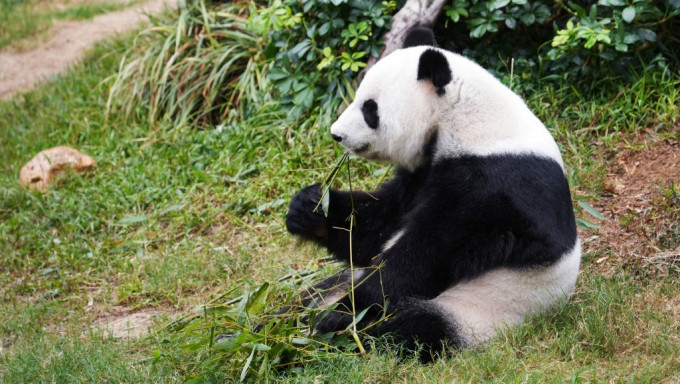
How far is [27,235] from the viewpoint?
6316 mm

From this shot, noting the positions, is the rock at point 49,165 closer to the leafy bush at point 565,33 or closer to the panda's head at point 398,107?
the leafy bush at point 565,33

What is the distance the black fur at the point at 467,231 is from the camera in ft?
11.4

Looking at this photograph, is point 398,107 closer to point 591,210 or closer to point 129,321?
point 591,210

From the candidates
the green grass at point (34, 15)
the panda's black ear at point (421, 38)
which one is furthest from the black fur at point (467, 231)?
the green grass at point (34, 15)

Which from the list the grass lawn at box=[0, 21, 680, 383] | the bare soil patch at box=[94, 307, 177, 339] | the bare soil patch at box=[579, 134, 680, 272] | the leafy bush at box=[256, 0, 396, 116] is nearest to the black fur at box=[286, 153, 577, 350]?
the grass lawn at box=[0, 21, 680, 383]

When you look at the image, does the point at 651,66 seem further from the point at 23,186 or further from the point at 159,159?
the point at 23,186

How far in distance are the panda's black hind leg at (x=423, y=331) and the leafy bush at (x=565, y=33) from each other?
2811 millimetres

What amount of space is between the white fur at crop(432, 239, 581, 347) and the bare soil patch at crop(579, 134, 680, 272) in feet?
3.46

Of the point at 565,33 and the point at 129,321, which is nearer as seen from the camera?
the point at 129,321

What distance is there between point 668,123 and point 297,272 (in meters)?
2.96

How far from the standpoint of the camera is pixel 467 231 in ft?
11.5

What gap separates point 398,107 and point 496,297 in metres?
1.05

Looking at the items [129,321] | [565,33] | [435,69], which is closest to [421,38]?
[435,69]

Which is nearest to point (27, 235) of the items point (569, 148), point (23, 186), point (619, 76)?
point (23, 186)
